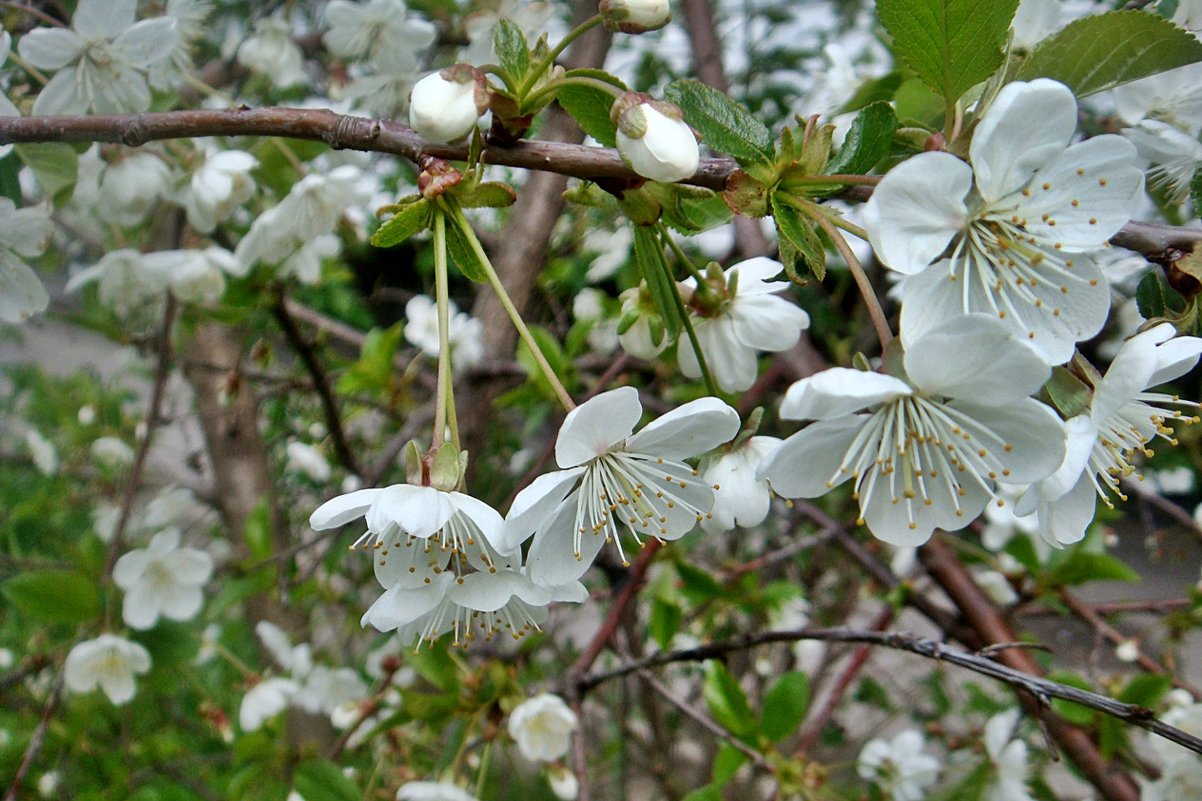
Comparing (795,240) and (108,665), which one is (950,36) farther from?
(108,665)

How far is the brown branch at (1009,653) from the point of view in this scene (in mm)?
1000

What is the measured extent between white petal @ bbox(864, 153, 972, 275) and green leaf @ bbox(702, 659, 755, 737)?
0.67 meters

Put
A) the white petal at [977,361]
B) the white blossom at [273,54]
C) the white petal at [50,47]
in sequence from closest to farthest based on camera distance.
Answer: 1. the white petal at [977,361]
2. the white petal at [50,47]
3. the white blossom at [273,54]

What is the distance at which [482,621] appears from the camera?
27.1 inches

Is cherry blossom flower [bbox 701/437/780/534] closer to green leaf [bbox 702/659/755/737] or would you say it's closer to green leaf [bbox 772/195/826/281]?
green leaf [bbox 772/195/826/281]

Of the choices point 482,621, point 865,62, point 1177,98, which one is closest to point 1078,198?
point 1177,98

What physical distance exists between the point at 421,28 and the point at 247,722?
1063 mm

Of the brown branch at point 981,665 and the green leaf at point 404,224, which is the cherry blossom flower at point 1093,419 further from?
the green leaf at point 404,224

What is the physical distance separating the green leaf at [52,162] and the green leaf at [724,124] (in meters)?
0.57

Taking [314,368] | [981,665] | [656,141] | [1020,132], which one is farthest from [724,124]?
[314,368]

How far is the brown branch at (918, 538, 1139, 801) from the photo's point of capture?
1000 millimetres

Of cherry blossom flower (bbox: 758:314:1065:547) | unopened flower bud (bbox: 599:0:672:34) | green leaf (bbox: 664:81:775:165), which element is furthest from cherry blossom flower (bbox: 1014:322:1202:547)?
unopened flower bud (bbox: 599:0:672:34)

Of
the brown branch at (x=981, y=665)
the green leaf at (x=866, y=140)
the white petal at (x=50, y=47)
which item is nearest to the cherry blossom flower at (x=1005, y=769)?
the brown branch at (x=981, y=665)

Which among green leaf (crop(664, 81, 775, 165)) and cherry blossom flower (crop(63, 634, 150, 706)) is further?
cherry blossom flower (crop(63, 634, 150, 706))
